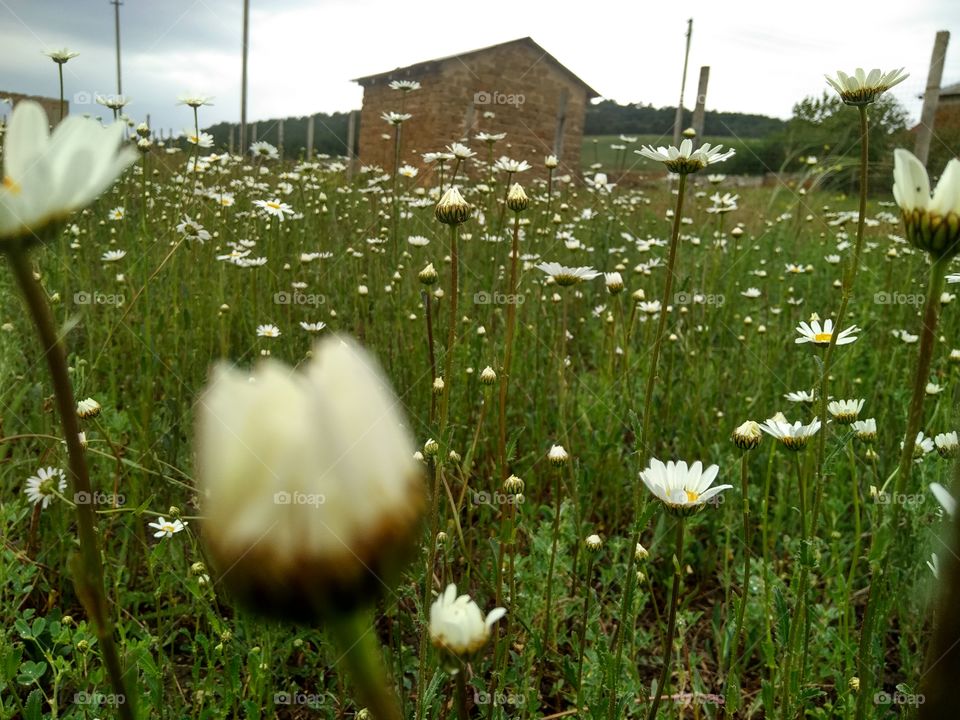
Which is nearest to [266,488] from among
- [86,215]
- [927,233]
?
[927,233]

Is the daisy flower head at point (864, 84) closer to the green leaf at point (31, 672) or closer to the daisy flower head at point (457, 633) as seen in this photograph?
the daisy flower head at point (457, 633)

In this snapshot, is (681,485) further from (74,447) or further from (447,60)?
(447,60)

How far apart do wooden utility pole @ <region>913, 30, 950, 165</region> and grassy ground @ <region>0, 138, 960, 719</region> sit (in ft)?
14.2

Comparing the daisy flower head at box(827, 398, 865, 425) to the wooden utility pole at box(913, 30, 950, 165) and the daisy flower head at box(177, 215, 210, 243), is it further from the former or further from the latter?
the wooden utility pole at box(913, 30, 950, 165)

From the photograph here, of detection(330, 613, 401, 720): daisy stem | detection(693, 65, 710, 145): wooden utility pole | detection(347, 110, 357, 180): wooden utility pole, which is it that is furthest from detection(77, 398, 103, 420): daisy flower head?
detection(693, 65, 710, 145): wooden utility pole

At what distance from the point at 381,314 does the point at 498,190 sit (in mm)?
2370

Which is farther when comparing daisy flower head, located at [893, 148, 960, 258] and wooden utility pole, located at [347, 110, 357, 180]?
wooden utility pole, located at [347, 110, 357, 180]

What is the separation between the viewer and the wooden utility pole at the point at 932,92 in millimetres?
6797

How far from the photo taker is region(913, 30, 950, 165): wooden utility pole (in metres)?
6.80

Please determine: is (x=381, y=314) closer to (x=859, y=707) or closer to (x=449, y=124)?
(x=859, y=707)

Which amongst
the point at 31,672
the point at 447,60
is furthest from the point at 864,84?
the point at 447,60

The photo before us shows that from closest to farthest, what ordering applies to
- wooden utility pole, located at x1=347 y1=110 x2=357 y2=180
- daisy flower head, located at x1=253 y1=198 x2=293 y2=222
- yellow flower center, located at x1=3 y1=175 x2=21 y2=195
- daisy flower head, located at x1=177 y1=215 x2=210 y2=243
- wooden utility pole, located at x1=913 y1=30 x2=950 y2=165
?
yellow flower center, located at x1=3 y1=175 x2=21 y2=195 → daisy flower head, located at x1=177 y1=215 x2=210 y2=243 → daisy flower head, located at x1=253 y1=198 x2=293 y2=222 → wooden utility pole, located at x1=347 y1=110 x2=357 y2=180 → wooden utility pole, located at x1=913 y1=30 x2=950 y2=165

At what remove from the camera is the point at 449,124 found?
12469 millimetres

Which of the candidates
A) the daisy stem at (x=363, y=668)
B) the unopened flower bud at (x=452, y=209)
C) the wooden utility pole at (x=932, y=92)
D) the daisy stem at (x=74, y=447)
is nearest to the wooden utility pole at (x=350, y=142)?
the unopened flower bud at (x=452, y=209)
